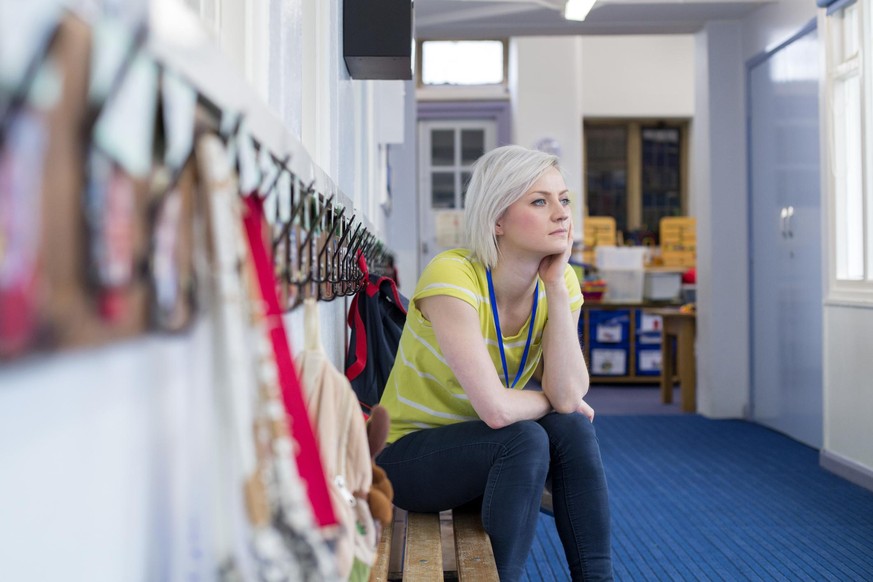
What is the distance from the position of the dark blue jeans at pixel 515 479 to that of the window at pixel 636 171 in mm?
7721

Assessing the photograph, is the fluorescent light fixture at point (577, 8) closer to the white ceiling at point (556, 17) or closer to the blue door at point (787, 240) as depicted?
the white ceiling at point (556, 17)

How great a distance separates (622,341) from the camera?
7.20 m

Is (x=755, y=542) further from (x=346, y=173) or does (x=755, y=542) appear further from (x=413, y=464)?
(x=346, y=173)

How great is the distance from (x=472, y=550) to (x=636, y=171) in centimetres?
818

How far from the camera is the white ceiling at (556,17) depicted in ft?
16.2

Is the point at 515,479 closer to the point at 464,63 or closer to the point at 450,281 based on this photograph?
the point at 450,281

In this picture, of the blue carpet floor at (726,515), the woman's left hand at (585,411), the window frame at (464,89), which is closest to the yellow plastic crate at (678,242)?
the window frame at (464,89)

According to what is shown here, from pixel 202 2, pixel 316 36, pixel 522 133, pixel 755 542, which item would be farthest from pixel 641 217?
pixel 202 2

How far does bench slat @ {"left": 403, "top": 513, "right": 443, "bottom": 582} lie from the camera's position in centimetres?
142

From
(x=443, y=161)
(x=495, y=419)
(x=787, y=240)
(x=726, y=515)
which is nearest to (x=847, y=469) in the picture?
(x=726, y=515)

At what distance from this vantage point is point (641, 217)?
935 cm

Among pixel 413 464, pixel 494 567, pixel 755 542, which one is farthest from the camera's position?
pixel 755 542

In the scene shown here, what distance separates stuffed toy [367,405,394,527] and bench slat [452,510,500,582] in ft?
1.70

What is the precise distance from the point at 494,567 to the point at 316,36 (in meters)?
1.19
